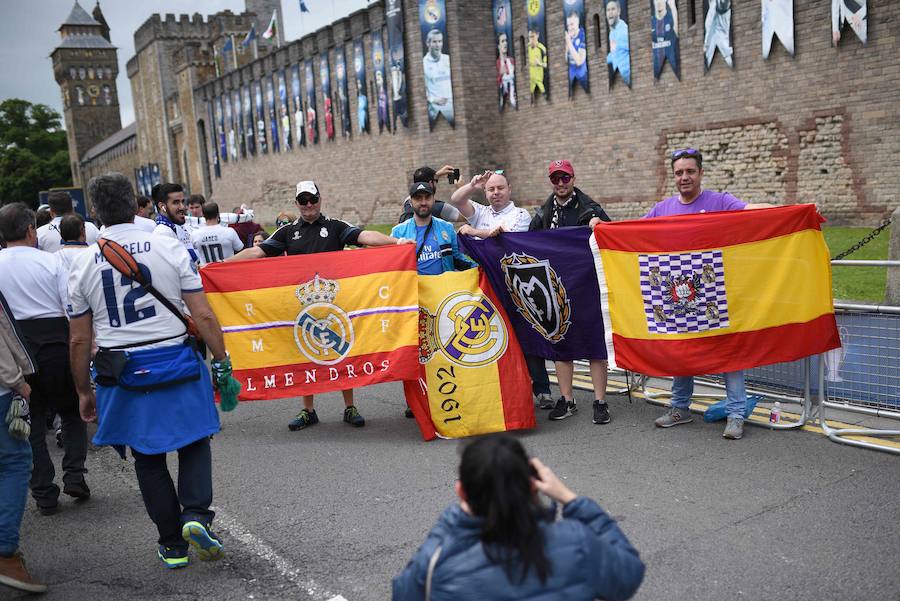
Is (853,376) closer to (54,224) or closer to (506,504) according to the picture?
(506,504)

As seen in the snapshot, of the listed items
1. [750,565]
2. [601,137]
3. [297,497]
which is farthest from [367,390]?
[601,137]

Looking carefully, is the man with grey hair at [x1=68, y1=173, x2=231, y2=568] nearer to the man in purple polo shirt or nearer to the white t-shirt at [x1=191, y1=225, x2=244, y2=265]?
the man in purple polo shirt

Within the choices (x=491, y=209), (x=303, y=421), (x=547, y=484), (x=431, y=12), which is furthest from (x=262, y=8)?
(x=547, y=484)

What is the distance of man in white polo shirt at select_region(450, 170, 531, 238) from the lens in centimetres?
721

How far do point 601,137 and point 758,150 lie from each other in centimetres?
582

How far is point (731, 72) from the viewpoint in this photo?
70.7 feet

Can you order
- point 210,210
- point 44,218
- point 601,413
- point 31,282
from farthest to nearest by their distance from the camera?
point 210,210, point 44,218, point 601,413, point 31,282

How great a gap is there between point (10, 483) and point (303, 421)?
2970 millimetres

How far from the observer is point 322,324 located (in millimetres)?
6766

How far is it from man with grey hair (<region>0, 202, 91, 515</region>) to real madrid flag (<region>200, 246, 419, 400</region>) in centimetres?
126

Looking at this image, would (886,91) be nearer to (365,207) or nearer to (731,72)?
(731,72)

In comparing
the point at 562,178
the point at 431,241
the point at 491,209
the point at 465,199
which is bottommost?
the point at 431,241

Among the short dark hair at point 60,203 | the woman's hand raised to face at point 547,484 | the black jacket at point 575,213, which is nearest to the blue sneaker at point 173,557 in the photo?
the woman's hand raised to face at point 547,484

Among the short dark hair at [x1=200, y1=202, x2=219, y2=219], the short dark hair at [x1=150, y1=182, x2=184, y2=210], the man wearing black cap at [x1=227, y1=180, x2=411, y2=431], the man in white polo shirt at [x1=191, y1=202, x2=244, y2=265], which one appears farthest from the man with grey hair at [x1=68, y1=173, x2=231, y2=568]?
the short dark hair at [x1=200, y1=202, x2=219, y2=219]
